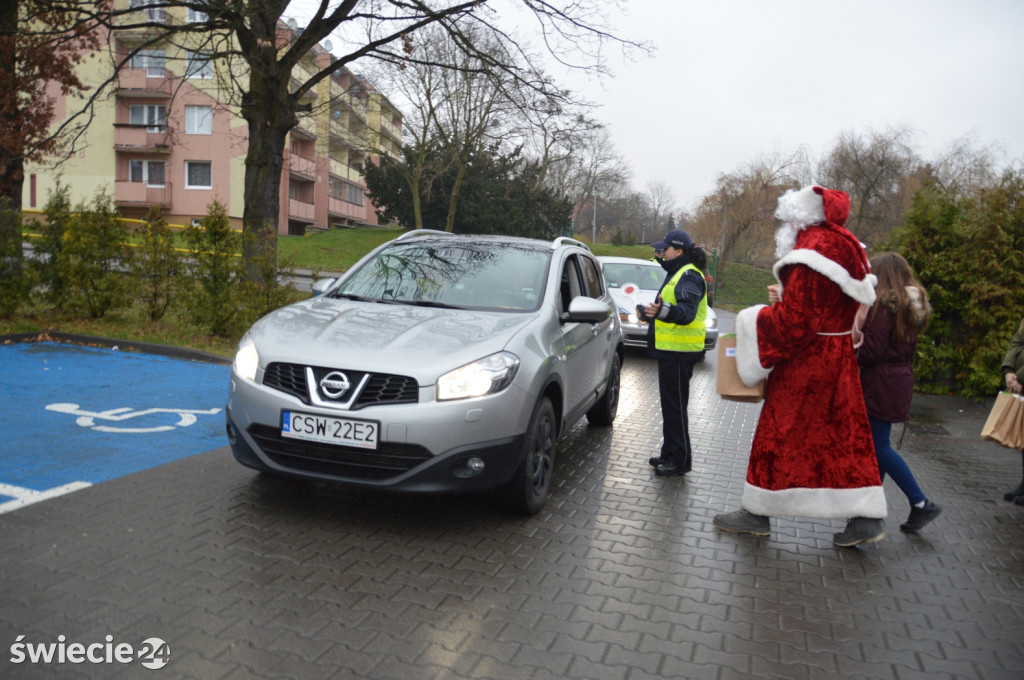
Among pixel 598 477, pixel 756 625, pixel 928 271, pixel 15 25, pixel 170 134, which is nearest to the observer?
pixel 756 625

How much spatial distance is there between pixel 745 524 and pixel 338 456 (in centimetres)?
257

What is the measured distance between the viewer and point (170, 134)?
15328 mm

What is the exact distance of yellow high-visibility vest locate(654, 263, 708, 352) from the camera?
6.17 metres

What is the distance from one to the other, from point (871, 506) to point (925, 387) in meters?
8.43

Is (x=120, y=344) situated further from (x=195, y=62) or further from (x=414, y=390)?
(x=414, y=390)

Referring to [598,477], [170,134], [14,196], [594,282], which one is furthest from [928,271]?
[14,196]

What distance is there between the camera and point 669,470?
20.8ft

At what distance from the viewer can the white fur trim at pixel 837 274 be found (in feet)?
14.1

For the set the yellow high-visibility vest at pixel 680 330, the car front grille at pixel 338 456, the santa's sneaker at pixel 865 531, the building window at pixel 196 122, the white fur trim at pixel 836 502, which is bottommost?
the santa's sneaker at pixel 865 531

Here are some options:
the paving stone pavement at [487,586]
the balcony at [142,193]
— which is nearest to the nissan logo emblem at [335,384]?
the paving stone pavement at [487,586]

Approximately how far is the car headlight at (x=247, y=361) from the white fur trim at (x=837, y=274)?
3.04 meters

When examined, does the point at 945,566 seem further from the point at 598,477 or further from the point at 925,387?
the point at 925,387

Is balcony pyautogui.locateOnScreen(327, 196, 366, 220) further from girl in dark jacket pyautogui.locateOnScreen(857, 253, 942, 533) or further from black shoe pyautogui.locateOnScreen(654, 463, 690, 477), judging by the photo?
girl in dark jacket pyautogui.locateOnScreen(857, 253, 942, 533)

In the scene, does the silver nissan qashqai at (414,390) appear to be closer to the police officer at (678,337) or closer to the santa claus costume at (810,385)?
the police officer at (678,337)
